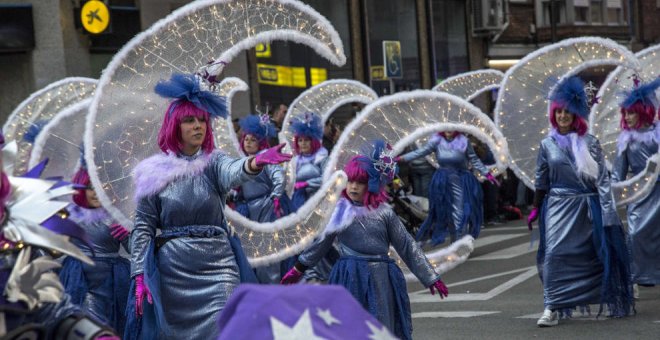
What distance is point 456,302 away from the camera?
11.3 m

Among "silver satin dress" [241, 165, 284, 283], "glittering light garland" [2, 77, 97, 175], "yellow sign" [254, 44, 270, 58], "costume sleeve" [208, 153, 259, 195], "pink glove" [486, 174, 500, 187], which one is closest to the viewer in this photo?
"costume sleeve" [208, 153, 259, 195]

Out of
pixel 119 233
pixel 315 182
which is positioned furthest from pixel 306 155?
pixel 119 233

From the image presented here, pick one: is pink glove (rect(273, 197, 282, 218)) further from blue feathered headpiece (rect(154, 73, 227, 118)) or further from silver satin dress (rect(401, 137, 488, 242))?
blue feathered headpiece (rect(154, 73, 227, 118))

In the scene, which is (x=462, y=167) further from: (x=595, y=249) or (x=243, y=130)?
(x=595, y=249)

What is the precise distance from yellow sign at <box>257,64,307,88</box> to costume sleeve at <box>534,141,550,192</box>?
45.3 feet

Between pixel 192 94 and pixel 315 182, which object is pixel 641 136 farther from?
pixel 192 94

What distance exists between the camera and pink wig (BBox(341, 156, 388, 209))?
762cm

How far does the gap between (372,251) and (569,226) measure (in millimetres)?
2797

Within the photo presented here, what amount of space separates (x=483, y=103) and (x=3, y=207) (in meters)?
26.3

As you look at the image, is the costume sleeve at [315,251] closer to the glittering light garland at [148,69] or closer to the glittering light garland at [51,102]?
the glittering light garland at [148,69]

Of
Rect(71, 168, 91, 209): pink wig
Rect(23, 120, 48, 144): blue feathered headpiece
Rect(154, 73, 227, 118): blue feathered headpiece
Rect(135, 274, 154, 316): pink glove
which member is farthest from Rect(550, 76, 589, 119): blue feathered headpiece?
Rect(135, 274, 154, 316): pink glove

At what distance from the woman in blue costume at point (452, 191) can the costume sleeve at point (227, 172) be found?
30.7 ft

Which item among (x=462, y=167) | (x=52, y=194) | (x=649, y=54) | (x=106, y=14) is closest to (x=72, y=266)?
(x=52, y=194)

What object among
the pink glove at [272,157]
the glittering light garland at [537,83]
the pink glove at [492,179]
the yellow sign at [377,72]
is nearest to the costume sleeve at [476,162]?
the pink glove at [492,179]
